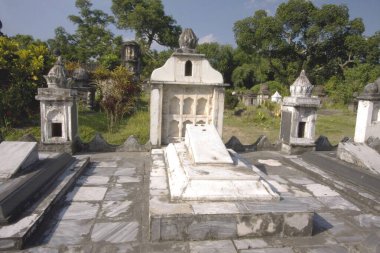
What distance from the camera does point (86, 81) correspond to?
46.3 feet

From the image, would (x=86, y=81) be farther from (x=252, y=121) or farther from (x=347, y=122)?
(x=347, y=122)

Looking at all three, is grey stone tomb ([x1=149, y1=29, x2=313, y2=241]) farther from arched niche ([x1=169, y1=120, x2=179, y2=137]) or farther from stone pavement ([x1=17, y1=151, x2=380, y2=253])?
arched niche ([x1=169, y1=120, x2=179, y2=137])

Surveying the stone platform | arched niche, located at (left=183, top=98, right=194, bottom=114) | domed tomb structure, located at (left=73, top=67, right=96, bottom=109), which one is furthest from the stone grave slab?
domed tomb structure, located at (left=73, top=67, right=96, bottom=109)

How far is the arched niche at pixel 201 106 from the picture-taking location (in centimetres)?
617

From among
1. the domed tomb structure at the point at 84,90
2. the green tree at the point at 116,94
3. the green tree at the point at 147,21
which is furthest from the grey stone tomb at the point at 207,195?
the green tree at the point at 147,21

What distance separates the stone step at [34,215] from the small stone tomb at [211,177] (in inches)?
52.5

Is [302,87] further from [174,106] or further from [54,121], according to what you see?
[54,121]

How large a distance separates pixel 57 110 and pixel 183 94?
2.52 meters


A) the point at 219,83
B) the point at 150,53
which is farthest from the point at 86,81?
the point at 150,53

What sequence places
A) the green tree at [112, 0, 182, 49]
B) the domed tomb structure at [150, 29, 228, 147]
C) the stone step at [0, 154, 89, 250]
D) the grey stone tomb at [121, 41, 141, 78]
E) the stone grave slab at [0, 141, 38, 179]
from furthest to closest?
1. the green tree at [112, 0, 182, 49]
2. the grey stone tomb at [121, 41, 141, 78]
3. the domed tomb structure at [150, 29, 228, 147]
4. the stone grave slab at [0, 141, 38, 179]
5. the stone step at [0, 154, 89, 250]

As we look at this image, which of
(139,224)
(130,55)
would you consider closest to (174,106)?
(139,224)

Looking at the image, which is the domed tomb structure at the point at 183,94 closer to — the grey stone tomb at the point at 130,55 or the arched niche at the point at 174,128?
the arched niche at the point at 174,128

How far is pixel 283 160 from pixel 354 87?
63.8 ft

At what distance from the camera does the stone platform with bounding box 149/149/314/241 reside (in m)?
2.70
